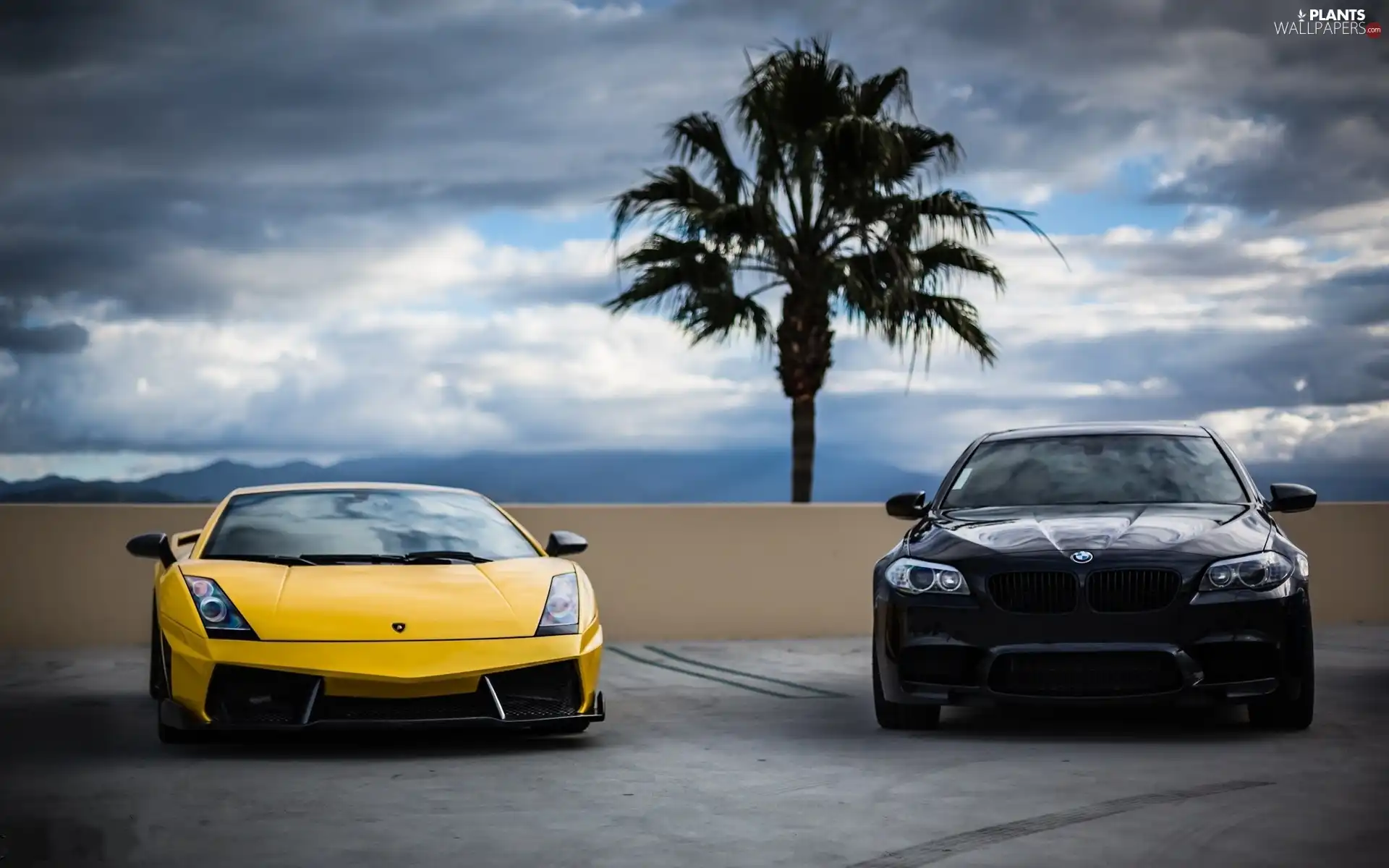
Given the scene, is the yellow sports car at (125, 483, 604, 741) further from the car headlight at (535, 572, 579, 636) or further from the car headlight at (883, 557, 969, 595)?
the car headlight at (883, 557, 969, 595)

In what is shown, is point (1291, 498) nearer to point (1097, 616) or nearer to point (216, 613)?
point (1097, 616)

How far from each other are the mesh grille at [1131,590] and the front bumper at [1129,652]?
0.18 feet

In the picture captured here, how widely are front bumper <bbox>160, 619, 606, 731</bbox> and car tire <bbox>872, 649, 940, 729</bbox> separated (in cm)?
174

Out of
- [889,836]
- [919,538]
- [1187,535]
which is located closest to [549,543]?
[919,538]

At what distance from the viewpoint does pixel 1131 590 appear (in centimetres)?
826

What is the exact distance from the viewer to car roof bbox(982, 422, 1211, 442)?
10031mm

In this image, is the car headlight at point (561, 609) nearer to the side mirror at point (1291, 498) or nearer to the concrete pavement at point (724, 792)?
the concrete pavement at point (724, 792)

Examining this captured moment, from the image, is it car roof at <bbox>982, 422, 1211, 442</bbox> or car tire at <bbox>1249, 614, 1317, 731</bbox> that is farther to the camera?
car roof at <bbox>982, 422, 1211, 442</bbox>

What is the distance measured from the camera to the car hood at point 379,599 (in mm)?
7992

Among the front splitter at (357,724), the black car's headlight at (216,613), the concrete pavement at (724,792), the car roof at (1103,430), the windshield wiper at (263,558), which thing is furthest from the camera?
the car roof at (1103,430)

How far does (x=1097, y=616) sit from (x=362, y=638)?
322 centimetres

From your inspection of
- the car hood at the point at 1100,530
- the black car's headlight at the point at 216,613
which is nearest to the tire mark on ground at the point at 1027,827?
the car hood at the point at 1100,530

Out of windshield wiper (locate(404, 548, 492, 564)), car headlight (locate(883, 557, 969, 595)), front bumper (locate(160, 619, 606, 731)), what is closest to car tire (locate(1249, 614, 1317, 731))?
car headlight (locate(883, 557, 969, 595))

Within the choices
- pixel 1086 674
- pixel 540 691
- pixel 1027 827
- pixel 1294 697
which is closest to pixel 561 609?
pixel 540 691
